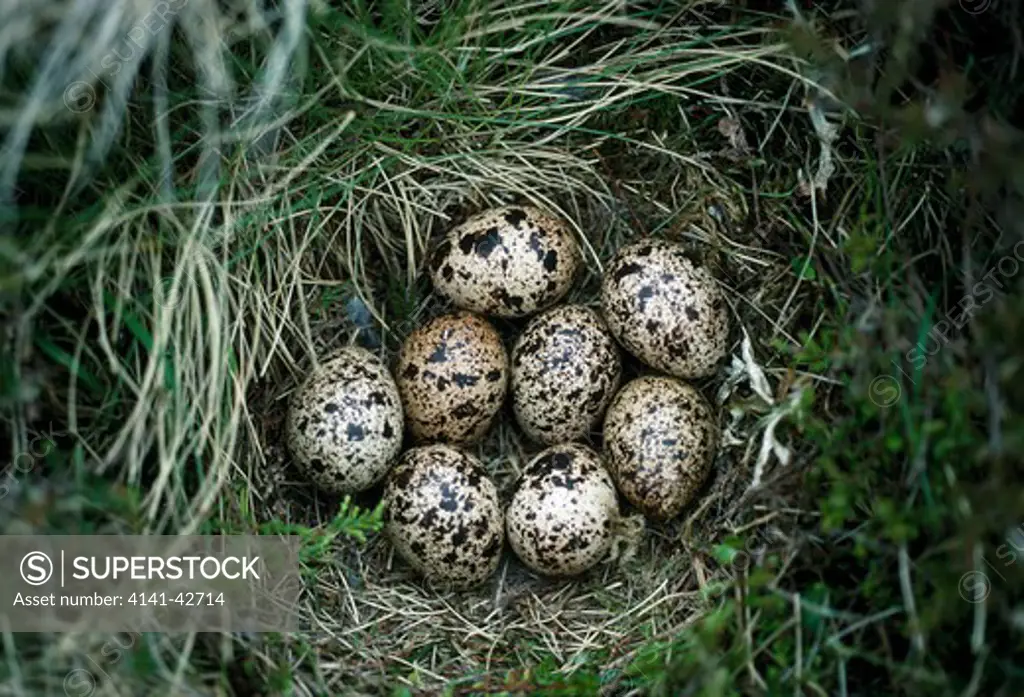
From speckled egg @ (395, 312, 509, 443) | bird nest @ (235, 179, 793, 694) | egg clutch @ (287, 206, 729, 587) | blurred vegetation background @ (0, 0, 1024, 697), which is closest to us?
blurred vegetation background @ (0, 0, 1024, 697)

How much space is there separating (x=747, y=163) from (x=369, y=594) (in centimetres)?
154

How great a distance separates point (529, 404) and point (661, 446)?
0.38 m

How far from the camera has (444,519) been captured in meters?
2.76

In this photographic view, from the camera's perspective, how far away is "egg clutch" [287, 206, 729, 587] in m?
2.79

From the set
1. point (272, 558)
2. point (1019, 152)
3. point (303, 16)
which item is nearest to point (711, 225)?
point (1019, 152)

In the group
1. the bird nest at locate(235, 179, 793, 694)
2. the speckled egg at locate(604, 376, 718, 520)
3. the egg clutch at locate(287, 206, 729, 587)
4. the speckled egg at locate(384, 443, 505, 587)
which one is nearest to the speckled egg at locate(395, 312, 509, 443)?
the egg clutch at locate(287, 206, 729, 587)

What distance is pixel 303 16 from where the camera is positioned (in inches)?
99.3

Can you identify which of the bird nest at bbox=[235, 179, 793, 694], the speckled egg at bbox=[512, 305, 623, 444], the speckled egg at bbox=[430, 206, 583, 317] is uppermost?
the speckled egg at bbox=[430, 206, 583, 317]

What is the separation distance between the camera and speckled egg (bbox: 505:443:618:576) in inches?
109

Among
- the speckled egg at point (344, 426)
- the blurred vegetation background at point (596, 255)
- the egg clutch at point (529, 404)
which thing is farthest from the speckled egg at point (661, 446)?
the speckled egg at point (344, 426)

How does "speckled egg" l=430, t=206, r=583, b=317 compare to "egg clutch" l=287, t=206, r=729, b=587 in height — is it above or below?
above

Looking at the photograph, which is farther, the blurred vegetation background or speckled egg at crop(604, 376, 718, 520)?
speckled egg at crop(604, 376, 718, 520)

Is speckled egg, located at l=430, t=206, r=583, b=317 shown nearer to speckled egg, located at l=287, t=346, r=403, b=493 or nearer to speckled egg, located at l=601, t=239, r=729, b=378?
speckled egg, located at l=601, t=239, r=729, b=378

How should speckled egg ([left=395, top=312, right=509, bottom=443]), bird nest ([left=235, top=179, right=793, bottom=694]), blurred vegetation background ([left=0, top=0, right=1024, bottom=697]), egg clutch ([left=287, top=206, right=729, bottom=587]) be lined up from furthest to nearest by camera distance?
1. speckled egg ([left=395, top=312, right=509, bottom=443])
2. egg clutch ([left=287, top=206, right=729, bottom=587])
3. bird nest ([left=235, top=179, right=793, bottom=694])
4. blurred vegetation background ([left=0, top=0, right=1024, bottom=697])
